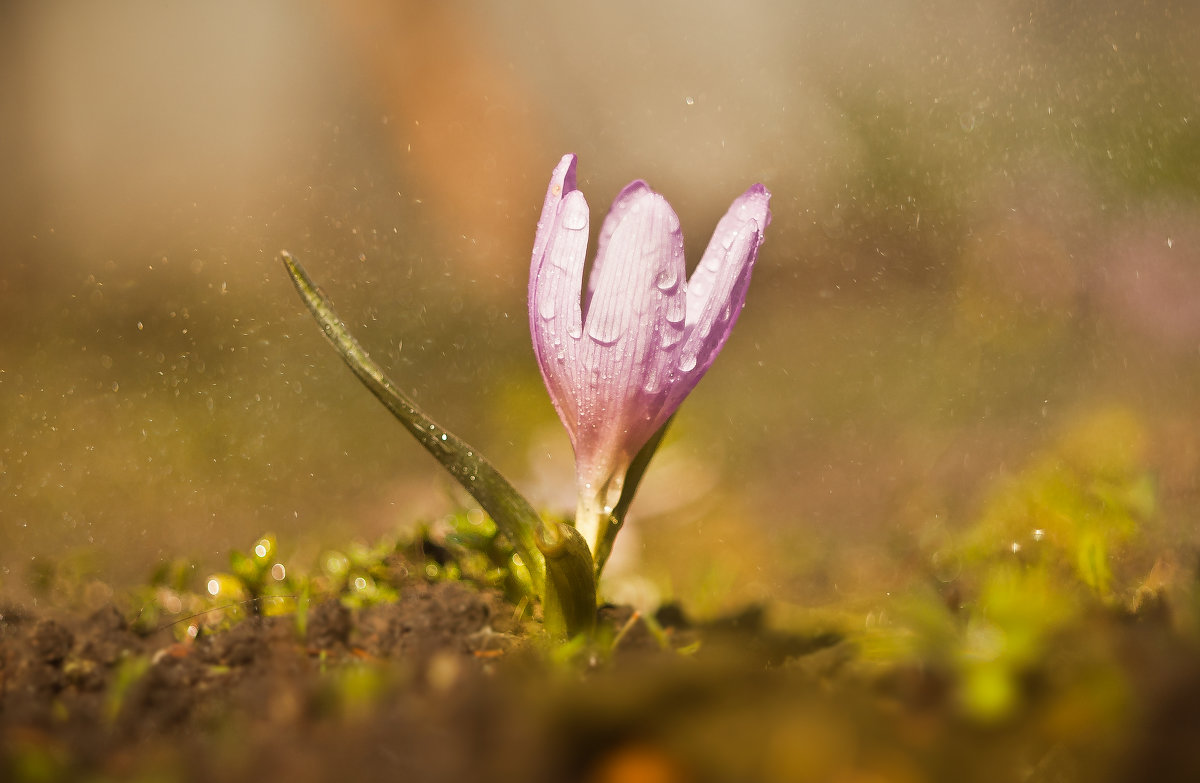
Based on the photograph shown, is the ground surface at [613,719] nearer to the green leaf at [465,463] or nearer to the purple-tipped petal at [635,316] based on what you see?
the green leaf at [465,463]

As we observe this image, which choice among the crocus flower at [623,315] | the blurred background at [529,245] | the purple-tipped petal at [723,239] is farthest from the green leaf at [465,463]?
the blurred background at [529,245]

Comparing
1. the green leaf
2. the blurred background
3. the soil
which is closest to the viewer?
the soil

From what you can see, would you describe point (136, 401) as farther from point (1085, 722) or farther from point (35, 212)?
point (1085, 722)

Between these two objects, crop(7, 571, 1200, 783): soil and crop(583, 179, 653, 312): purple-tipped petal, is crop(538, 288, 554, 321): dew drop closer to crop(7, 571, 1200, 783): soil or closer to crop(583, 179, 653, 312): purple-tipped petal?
crop(583, 179, 653, 312): purple-tipped petal

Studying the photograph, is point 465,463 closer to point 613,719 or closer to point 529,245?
point 613,719

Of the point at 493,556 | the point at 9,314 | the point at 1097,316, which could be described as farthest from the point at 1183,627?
the point at 9,314

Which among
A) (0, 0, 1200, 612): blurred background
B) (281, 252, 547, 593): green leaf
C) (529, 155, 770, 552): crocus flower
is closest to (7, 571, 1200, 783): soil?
(281, 252, 547, 593): green leaf
